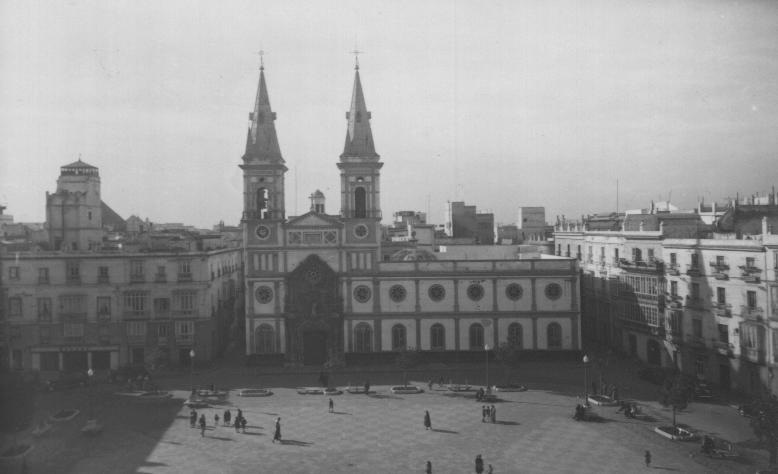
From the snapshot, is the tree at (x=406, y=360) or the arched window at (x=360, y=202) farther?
the arched window at (x=360, y=202)

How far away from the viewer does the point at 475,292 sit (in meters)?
58.9

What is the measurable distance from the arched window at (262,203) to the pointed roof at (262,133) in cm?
303

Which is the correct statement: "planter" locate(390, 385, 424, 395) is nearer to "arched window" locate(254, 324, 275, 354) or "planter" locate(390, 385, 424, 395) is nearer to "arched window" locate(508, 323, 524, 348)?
"arched window" locate(508, 323, 524, 348)

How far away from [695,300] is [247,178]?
40.1 m

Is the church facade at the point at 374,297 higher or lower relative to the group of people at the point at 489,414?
higher

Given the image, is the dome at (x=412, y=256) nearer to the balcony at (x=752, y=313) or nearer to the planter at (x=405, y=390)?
the planter at (x=405, y=390)

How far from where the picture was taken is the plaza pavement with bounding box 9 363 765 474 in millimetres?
33125

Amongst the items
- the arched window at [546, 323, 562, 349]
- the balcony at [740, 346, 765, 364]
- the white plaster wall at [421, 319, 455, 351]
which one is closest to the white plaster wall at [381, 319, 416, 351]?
the white plaster wall at [421, 319, 455, 351]

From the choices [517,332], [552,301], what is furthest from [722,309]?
[517,332]

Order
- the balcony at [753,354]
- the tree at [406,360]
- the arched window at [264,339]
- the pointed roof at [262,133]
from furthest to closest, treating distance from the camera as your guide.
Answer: the pointed roof at [262,133] → the arched window at [264,339] → the tree at [406,360] → the balcony at [753,354]

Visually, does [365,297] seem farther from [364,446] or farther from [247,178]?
[364,446]

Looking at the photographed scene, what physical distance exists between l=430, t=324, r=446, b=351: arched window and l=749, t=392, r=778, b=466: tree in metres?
29.9

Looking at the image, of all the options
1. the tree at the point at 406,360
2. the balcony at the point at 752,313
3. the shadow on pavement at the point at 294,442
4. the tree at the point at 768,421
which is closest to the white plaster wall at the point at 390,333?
the tree at the point at 406,360

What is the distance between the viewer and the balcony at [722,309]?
47594 mm
